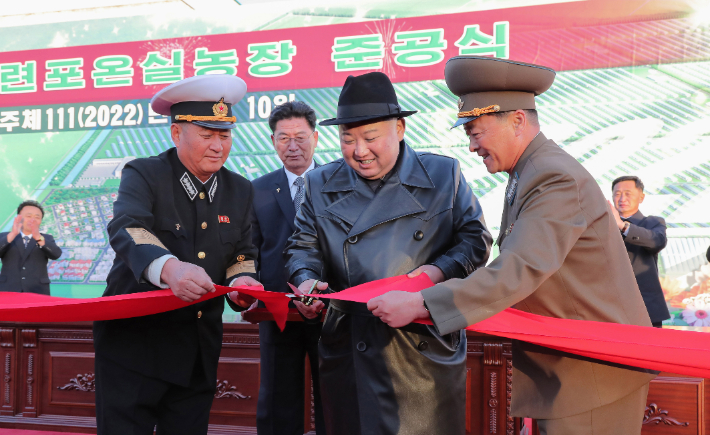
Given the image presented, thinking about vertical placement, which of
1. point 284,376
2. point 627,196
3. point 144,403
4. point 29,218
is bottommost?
point 284,376

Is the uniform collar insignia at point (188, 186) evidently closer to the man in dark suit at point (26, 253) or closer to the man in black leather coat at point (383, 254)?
the man in black leather coat at point (383, 254)

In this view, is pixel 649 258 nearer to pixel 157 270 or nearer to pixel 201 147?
pixel 201 147

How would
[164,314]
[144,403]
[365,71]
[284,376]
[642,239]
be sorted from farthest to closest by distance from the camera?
[365,71] → [642,239] → [284,376] → [164,314] → [144,403]

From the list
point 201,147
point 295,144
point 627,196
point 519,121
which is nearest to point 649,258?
point 627,196

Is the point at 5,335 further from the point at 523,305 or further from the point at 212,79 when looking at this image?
the point at 523,305

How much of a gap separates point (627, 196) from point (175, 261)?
137 inches

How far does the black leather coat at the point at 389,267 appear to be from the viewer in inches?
71.3

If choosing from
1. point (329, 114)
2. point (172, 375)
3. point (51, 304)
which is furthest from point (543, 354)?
point (329, 114)

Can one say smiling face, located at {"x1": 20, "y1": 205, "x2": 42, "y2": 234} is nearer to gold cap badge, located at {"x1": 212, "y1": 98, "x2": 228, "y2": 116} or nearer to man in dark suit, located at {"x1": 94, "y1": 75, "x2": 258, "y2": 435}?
Result: man in dark suit, located at {"x1": 94, "y1": 75, "x2": 258, "y2": 435}

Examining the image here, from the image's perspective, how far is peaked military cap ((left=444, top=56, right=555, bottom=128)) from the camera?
1.66 metres

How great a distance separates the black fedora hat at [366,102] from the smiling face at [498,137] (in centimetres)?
25

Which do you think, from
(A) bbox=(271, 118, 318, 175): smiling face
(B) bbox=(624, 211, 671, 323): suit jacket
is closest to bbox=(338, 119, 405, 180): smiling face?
(A) bbox=(271, 118, 318, 175): smiling face

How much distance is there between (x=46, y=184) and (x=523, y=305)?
5.92 m

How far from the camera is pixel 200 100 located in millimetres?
2105
